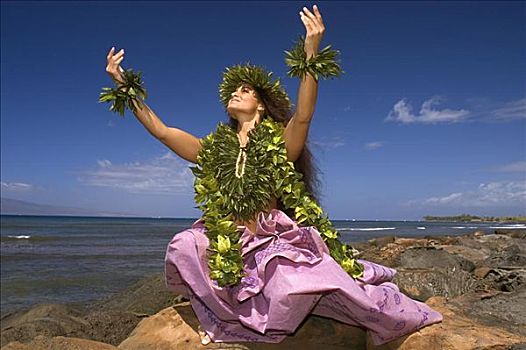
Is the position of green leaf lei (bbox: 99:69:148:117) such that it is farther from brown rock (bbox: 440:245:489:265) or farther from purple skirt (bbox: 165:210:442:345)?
brown rock (bbox: 440:245:489:265)

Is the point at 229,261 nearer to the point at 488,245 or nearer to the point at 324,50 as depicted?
the point at 324,50

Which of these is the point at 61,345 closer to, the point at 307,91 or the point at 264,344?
the point at 264,344

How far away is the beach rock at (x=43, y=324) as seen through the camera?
18.4 feet

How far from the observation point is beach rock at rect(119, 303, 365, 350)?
10.8ft

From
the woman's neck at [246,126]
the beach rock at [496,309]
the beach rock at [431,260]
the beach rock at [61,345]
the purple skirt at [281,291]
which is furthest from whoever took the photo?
the beach rock at [431,260]

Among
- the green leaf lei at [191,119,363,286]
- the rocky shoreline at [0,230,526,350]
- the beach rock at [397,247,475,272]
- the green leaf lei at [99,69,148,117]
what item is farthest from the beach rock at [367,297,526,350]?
the beach rock at [397,247,475,272]

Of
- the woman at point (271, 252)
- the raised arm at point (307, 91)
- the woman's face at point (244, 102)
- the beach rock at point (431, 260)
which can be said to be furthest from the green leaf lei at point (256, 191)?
the beach rock at point (431, 260)

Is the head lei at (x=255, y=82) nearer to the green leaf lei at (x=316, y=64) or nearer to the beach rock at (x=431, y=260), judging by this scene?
the green leaf lei at (x=316, y=64)

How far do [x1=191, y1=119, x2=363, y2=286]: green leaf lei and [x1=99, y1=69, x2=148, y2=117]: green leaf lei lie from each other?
758 millimetres

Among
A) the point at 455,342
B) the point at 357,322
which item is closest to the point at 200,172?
the point at 357,322

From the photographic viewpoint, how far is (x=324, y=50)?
10.4 ft

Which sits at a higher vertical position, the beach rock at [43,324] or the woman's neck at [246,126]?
the woman's neck at [246,126]

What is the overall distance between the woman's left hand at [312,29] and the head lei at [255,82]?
70 cm

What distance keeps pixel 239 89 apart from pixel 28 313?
4848mm
